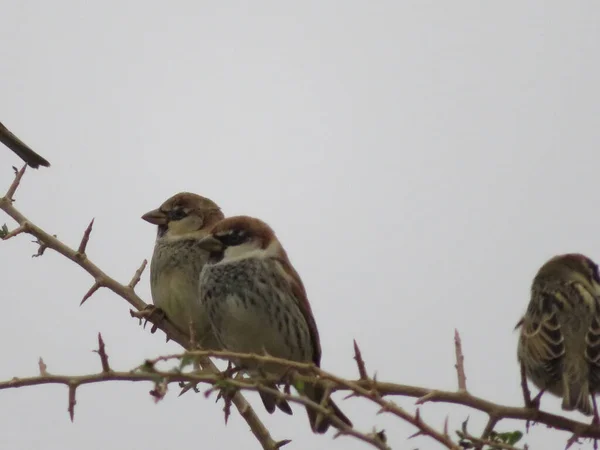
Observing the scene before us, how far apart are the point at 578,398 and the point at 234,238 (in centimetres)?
151

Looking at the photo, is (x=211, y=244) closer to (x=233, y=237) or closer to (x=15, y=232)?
(x=233, y=237)

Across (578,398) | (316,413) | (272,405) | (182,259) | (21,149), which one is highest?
(21,149)

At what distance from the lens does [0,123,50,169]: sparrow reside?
5227mm

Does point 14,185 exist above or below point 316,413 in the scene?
above

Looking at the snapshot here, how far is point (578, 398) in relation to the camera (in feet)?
10.2

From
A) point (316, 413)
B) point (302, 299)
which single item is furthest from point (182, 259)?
point (316, 413)

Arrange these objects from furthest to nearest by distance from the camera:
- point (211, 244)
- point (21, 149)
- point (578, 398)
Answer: point (21, 149), point (211, 244), point (578, 398)

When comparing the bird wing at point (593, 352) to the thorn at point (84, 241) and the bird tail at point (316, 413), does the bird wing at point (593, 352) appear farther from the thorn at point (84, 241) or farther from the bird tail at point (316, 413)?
the thorn at point (84, 241)

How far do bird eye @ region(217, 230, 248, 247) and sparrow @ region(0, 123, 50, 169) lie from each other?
162cm

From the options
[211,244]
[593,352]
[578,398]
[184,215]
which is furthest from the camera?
[184,215]

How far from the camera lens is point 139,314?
3.84 m

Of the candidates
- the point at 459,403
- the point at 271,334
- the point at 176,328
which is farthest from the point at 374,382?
→ the point at 176,328

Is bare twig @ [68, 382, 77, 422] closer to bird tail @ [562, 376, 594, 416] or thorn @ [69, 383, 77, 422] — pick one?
thorn @ [69, 383, 77, 422]

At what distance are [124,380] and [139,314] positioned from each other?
1.47 m
